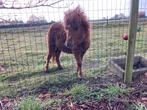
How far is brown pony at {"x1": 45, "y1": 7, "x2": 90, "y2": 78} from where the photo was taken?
4.67 metres

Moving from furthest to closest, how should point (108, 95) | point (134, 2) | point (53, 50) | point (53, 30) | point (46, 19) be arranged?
1. point (53, 50)
2. point (53, 30)
3. point (46, 19)
4. point (134, 2)
5. point (108, 95)

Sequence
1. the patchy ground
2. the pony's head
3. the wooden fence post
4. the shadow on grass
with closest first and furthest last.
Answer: the patchy ground → the wooden fence post → the pony's head → the shadow on grass

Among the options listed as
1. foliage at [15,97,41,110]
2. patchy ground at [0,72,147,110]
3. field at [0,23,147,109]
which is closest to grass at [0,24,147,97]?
field at [0,23,147,109]

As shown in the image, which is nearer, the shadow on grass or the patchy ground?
the patchy ground

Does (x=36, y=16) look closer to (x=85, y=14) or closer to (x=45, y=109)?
(x=85, y=14)

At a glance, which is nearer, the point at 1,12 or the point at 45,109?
the point at 45,109

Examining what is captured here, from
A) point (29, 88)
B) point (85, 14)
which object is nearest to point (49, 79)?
point (29, 88)

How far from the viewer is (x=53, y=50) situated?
19.1 ft

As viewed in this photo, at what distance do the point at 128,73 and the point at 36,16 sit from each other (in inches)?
74.0

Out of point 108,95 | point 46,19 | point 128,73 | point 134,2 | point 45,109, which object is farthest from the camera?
point 46,19

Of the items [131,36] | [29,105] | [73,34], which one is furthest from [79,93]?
[73,34]

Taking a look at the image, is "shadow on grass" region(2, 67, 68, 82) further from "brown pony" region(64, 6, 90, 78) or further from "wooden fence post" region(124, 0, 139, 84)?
"wooden fence post" region(124, 0, 139, 84)

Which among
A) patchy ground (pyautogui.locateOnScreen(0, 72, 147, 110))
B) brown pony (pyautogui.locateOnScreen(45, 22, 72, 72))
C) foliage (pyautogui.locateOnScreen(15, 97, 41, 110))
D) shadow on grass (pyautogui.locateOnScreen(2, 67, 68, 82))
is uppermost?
brown pony (pyautogui.locateOnScreen(45, 22, 72, 72))

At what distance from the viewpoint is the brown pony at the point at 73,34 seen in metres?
4.67
